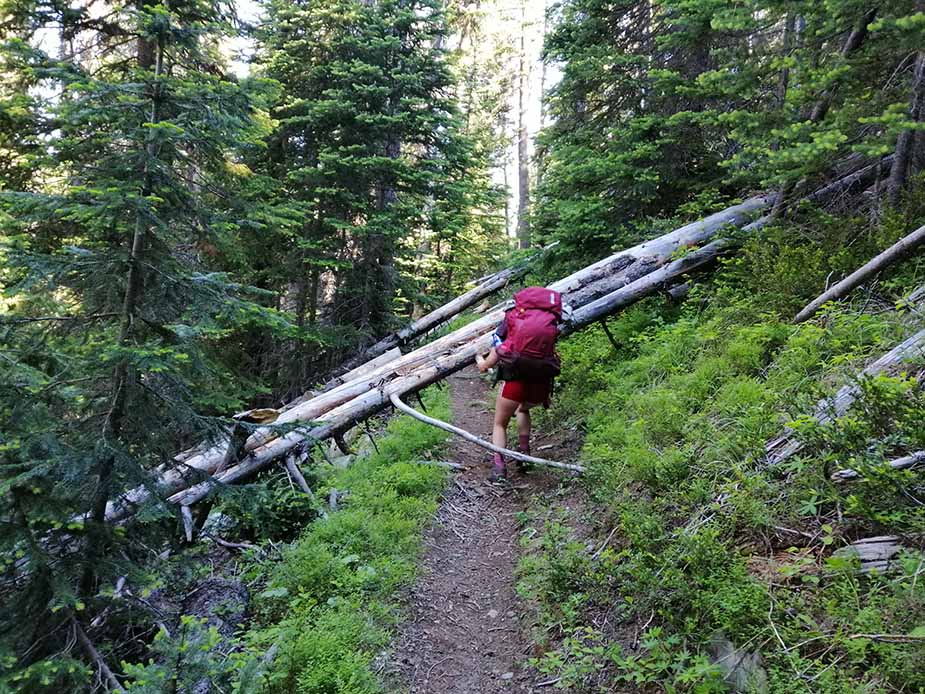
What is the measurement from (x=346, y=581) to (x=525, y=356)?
3214 millimetres

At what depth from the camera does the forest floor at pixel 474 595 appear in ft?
12.9

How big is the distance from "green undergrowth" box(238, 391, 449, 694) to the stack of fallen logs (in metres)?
0.80

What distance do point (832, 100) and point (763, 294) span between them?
91.1 inches

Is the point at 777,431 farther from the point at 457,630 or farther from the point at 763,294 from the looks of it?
the point at 457,630

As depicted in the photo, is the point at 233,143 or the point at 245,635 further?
the point at 233,143

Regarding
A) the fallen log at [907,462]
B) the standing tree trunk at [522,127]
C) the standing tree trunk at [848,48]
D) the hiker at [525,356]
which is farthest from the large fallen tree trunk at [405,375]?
the standing tree trunk at [522,127]

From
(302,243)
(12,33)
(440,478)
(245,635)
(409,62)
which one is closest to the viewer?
(245,635)

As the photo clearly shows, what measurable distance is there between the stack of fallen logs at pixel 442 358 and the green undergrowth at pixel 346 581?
80cm

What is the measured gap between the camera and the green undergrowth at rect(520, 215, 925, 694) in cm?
274

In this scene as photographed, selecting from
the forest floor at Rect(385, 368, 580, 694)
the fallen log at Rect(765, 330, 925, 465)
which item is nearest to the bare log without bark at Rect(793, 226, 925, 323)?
the fallen log at Rect(765, 330, 925, 465)

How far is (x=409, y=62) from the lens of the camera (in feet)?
37.9

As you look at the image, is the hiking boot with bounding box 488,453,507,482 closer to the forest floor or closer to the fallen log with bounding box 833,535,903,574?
the forest floor

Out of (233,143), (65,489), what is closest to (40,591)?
(65,489)

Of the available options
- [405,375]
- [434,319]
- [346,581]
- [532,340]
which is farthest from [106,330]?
[434,319]
